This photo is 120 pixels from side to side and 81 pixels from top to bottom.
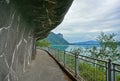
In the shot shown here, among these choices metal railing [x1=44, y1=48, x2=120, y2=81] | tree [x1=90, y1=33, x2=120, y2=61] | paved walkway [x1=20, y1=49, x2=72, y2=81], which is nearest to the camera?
metal railing [x1=44, y1=48, x2=120, y2=81]

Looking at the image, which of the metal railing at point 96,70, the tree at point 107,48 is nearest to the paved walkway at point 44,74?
the metal railing at point 96,70

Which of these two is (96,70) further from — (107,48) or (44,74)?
(107,48)

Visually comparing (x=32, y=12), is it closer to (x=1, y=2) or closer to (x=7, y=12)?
(x=7, y=12)

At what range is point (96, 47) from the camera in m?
24.9

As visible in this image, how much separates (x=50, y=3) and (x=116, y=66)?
3.16m

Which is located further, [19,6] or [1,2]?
[19,6]

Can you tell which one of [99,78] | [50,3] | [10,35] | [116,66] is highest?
[50,3]

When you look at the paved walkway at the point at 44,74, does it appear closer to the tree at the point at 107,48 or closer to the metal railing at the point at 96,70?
the metal railing at the point at 96,70

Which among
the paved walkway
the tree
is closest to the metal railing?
the paved walkway

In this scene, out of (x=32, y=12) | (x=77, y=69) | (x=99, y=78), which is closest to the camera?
(x=99, y=78)

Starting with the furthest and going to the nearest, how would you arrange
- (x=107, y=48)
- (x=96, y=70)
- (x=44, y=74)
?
1. (x=107, y=48)
2. (x=44, y=74)
3. (x=96, y=70)

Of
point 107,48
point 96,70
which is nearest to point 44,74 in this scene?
point 96,70

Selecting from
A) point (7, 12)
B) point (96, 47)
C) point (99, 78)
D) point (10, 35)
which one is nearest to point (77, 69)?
point (99, 78)

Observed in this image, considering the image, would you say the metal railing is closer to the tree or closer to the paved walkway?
the paved walkway
